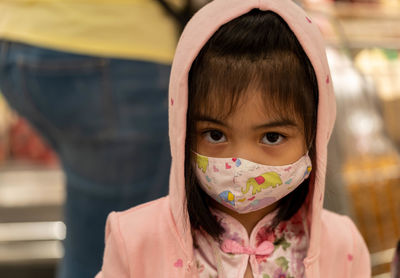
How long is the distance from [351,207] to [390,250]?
194mm

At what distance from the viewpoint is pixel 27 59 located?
4.01 ft

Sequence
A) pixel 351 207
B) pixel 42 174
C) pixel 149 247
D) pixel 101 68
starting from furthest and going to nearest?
pixel 42 174 < pixel 351 207 < pixel 101 68 < pixel 149 247

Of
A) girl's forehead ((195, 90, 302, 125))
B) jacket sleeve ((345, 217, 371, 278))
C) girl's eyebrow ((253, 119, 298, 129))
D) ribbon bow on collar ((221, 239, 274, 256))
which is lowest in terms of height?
jacket sleeve ((345, 217, 371, 278))

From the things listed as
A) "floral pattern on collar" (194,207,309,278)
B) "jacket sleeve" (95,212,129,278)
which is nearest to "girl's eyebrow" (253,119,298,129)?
"floral pattern on collar" (194,207,309,278)

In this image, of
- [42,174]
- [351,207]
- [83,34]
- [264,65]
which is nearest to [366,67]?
[351,207]

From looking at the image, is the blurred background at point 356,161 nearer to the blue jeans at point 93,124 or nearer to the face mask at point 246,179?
the blue jeans at point 93,124

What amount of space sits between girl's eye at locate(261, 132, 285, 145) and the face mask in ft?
0.12

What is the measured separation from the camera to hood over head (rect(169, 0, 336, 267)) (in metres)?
0.82

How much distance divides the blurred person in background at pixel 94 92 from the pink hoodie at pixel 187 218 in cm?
33

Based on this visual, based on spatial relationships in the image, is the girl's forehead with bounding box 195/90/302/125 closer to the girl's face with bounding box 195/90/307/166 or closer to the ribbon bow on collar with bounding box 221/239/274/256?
the girl's face with bounding box 195/90/307/166

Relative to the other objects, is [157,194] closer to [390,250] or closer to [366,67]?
[390,250]

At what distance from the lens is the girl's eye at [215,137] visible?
833mm

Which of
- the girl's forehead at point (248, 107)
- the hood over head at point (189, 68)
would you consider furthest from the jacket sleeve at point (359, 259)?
the girl's forehead at point (248, 107)

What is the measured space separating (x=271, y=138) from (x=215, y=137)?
3.4 inches
